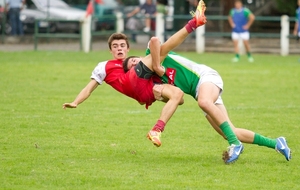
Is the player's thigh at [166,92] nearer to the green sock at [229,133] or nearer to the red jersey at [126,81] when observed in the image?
the red jersey at [126,81]

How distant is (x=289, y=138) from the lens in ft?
35.1

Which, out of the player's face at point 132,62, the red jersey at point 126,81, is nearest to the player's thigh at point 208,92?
the red jersey at point 126,81

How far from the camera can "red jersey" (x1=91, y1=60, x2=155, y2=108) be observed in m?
8.75

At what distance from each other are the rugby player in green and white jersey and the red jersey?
7.1 inches

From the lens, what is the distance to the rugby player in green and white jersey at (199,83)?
844 centimetres

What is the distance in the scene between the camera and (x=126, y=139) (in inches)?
413

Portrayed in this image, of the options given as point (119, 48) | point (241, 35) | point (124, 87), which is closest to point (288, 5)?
point (241, 35)

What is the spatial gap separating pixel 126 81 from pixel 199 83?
0.85 meters

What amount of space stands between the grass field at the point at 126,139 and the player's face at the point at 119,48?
3.85 ft

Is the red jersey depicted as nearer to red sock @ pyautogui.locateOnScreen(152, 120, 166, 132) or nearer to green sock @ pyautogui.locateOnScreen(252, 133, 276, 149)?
red sock @ pyautogui.locateOnScreen(152, 120, 166, 132)

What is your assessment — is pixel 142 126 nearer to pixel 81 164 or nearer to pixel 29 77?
pixel 81 164

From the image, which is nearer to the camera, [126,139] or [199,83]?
[199,83]

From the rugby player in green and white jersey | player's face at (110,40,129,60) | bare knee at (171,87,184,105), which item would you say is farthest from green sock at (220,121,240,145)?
player's face at (110,40,129,60)

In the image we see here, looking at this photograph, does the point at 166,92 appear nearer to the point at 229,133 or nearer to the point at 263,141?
the point at 229,133
